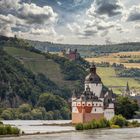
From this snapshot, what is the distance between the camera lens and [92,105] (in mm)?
145625

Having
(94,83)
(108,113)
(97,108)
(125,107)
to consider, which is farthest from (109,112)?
(125,107)

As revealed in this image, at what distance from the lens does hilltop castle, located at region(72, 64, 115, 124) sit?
14500 cm

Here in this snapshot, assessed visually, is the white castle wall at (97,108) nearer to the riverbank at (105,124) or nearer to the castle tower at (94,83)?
the castle tower at (94,83)

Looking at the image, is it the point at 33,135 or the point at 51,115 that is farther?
the point at 51,115

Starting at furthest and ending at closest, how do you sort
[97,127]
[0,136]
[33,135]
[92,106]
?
1. [92,106]
2. [97,127]
3. [33,135]
4. [0,136]

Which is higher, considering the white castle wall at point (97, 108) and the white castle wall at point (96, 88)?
the white castle wall at point (96, 88)

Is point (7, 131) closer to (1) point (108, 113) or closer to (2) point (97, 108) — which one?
(2) point (97, 108)

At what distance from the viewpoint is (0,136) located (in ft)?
287

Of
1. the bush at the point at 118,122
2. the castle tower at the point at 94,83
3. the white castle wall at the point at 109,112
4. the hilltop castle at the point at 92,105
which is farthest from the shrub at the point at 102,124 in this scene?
the castle tower at the point at 94,83

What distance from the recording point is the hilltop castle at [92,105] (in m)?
145

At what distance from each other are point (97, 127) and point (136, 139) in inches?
1348

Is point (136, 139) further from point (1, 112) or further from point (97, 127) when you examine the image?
point (1, 112)

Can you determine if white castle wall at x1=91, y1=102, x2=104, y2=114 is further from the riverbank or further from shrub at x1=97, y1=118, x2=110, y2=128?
shrub at x1=97, y1=118, x2=110, y2=128

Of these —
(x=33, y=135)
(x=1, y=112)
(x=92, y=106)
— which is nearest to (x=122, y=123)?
(x=92, y=106)
